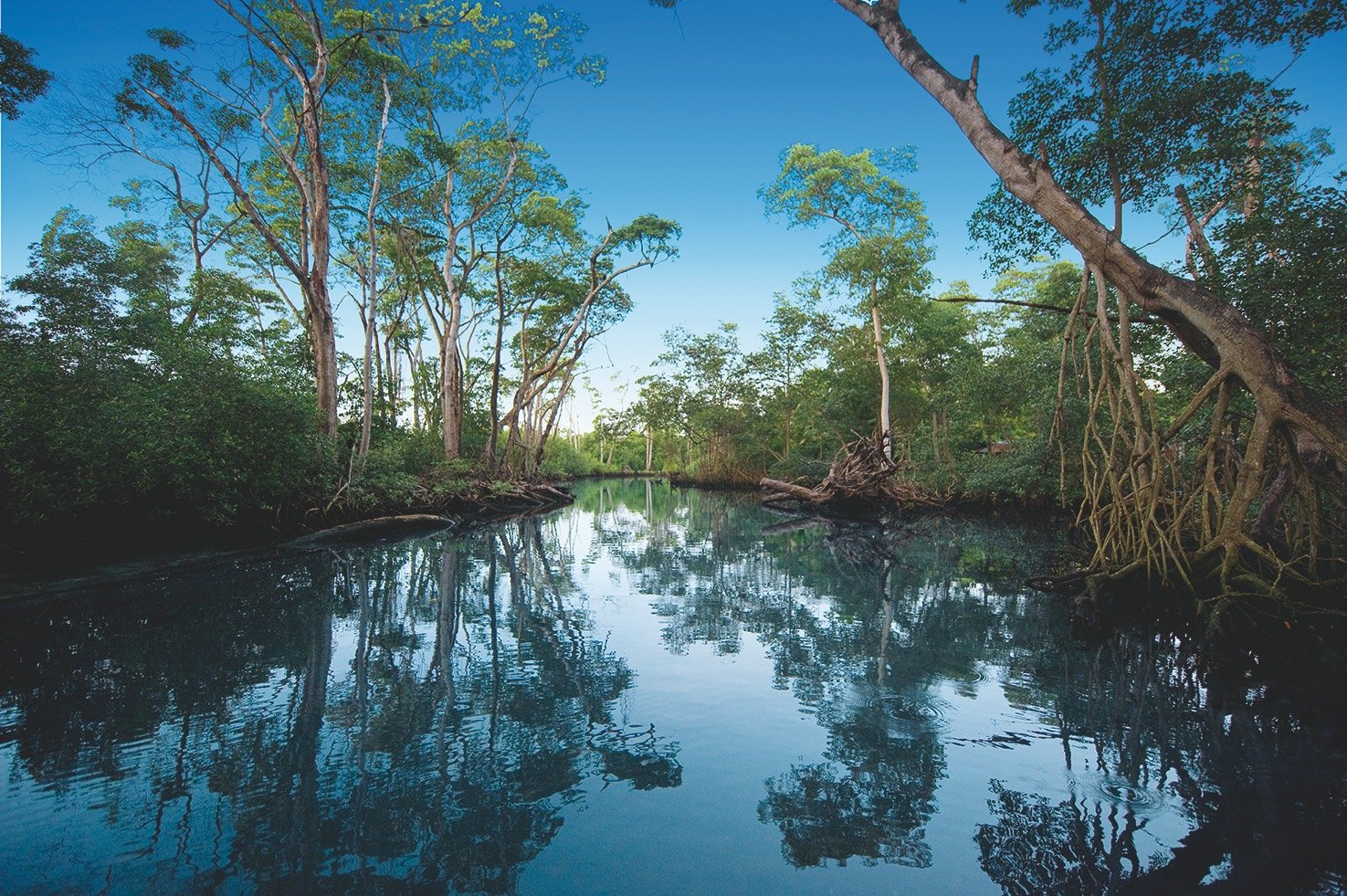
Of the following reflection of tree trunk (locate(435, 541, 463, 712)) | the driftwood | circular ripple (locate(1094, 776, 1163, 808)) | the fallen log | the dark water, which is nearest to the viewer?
the dark water

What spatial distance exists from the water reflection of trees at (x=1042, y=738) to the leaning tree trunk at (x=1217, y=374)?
124 cm

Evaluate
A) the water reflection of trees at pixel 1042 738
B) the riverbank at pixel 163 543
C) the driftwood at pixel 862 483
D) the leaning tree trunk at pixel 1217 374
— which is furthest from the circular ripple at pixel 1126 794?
the driftwood at pixel 862 483

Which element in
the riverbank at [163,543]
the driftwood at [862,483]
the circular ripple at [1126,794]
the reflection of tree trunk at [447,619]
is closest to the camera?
the circular ripple at [1126,794]

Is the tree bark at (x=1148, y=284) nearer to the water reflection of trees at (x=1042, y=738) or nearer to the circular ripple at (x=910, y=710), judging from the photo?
the water reflection of trees at (x=1042, y=738)

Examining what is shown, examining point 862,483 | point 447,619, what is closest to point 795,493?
point 862,483

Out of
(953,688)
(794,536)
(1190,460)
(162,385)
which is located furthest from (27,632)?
(1190,460)

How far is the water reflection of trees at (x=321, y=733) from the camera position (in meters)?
1.96

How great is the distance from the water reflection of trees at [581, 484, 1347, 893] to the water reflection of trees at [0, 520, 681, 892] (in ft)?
3.04

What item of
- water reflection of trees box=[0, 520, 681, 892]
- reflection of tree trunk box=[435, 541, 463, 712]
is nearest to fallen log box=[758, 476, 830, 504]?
reflection of tree trunk box=[435, 541, 463, 712]

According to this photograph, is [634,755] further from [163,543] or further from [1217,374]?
[163,543]

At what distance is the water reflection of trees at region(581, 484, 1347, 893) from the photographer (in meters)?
2.00

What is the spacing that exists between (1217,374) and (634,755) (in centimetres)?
513

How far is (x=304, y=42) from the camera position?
38.0 feet

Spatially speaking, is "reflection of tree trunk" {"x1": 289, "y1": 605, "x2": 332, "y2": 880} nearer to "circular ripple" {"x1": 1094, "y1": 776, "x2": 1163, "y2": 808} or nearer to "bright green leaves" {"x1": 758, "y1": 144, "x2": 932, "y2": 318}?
"circular ripple" {"x1": 1094, "y1": 776, "x2": 1163, "y2": 808}
